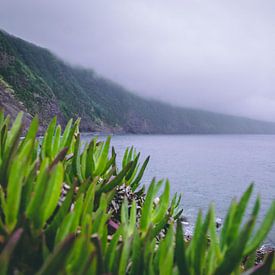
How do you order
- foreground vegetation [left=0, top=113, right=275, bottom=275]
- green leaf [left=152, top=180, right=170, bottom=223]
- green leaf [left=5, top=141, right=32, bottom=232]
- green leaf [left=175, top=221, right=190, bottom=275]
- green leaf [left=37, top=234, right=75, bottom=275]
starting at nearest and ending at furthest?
1. green leaf [left=37, top=234, right=75, bottom=275]
2. foreground vegetation [left=0, top=113, right=275, bottom=275]
3. green leaf [left=5, top=141, right=32, bottom=232]
4. green leaf [left=175, top=221, right=190, bottom=275]
5. green leaf [left=152, top=180, right=170, bottom=223]

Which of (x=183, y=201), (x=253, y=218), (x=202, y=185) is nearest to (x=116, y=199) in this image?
(x=253, y=218)

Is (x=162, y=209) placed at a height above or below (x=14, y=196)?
below

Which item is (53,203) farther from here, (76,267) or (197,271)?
(197,271)

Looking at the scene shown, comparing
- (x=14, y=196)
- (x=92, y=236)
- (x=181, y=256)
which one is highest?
(x=14, y=196)

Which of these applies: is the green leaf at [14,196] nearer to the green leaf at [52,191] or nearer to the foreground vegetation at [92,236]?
the foreground vegetation at [92,236]

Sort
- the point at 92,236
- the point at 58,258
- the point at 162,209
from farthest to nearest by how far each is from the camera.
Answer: the point at 162,209 → the point at 92,236 → the point at 58,258

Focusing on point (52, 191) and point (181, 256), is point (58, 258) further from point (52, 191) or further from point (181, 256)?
point (181, 256)

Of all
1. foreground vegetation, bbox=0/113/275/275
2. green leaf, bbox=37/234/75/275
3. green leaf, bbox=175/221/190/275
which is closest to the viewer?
green leaf, bbox=37/234/75/275

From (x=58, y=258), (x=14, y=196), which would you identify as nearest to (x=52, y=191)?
(x=14, y=196)

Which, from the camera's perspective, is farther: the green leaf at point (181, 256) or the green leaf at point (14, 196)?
the green leaf at point (181, 256)

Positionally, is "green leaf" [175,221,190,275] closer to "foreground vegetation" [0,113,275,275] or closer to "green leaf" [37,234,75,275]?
"foreground vegetation" [0,113,275,275]

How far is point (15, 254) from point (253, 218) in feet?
3.55

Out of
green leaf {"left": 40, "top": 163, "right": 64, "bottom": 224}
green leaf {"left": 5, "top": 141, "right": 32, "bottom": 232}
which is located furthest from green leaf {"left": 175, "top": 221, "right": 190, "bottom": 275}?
green leaf {"left": 5, "top": 141, "right": 32, "bottom": 232}

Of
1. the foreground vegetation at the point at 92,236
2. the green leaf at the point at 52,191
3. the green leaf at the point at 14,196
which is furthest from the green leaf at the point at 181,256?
the green leaf at the point at 14,196
